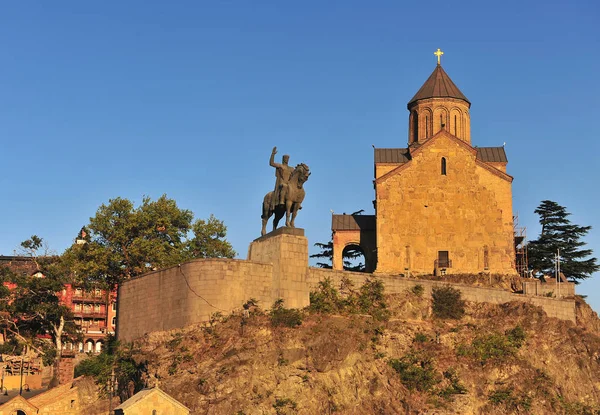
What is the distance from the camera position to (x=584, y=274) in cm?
6912

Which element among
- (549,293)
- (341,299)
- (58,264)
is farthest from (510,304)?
(58,264)

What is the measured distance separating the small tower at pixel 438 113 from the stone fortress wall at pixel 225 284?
71.1ft

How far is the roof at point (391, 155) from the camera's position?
67875mm

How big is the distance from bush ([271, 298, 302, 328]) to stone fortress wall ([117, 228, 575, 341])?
44 centimetres

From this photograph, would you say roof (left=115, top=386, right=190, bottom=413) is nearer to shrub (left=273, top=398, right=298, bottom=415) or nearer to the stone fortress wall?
shrub (left=273, top=398, right=298, bottom=415)

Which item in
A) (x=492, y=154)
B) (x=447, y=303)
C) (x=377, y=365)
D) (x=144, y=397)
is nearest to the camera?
(x=144, y=397)

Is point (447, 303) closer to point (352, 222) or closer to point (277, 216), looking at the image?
point (277, 216)

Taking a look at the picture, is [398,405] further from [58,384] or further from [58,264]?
[58,264]

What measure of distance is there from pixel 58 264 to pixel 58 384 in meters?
10.6

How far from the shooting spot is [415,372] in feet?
148

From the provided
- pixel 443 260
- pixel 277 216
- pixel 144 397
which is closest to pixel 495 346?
pixel 277 216

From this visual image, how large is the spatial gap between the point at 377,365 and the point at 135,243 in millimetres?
19134

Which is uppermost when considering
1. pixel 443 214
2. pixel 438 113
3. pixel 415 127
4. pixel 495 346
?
pixel 438 113

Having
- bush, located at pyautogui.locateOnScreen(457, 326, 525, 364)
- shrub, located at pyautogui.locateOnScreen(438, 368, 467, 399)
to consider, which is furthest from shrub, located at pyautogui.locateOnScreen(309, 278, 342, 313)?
bush, located at pyautogui.locateOnScreen(457, 326, 525, 364)
